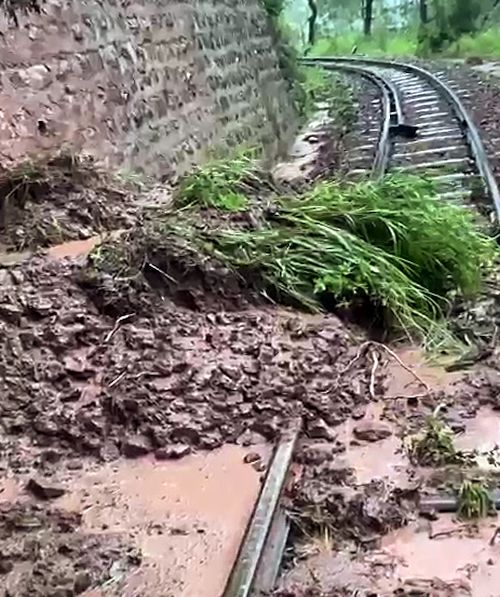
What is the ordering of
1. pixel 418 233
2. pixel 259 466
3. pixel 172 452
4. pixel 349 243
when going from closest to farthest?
pixel 259 466 → pixel 172 452 → pixel 349 243 → pixel 418 233

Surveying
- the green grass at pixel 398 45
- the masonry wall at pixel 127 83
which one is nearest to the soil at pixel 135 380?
the masonry wall at pixel 127 83

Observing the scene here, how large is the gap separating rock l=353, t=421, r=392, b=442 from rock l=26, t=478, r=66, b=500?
1.32 meters

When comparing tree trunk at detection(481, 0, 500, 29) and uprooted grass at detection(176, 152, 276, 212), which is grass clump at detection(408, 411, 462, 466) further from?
tree trunk at detection(481, 0, 500, 29)

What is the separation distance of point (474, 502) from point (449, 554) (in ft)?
1.01

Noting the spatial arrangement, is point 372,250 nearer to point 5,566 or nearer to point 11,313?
point 11,313

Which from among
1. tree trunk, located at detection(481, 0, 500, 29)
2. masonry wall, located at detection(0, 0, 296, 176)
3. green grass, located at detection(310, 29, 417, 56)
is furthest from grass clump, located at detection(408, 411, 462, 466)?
green grass, located at detection(310, 29, 417, 56)

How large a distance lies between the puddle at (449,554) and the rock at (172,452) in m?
1.06

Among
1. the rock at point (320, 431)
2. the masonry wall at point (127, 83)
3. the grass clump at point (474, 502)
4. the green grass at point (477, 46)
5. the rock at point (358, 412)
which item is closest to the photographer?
the grass clump at point (474, 502)

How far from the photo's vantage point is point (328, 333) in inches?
220

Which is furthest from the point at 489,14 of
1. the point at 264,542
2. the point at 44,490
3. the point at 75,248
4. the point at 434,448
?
the point at 264,542

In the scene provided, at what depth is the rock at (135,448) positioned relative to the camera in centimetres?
463

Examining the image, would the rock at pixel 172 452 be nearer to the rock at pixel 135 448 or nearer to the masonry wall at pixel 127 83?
the rock at pixel 135 448

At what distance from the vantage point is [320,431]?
475 centimetres

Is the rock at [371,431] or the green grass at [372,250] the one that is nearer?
the rock at [371,431]
